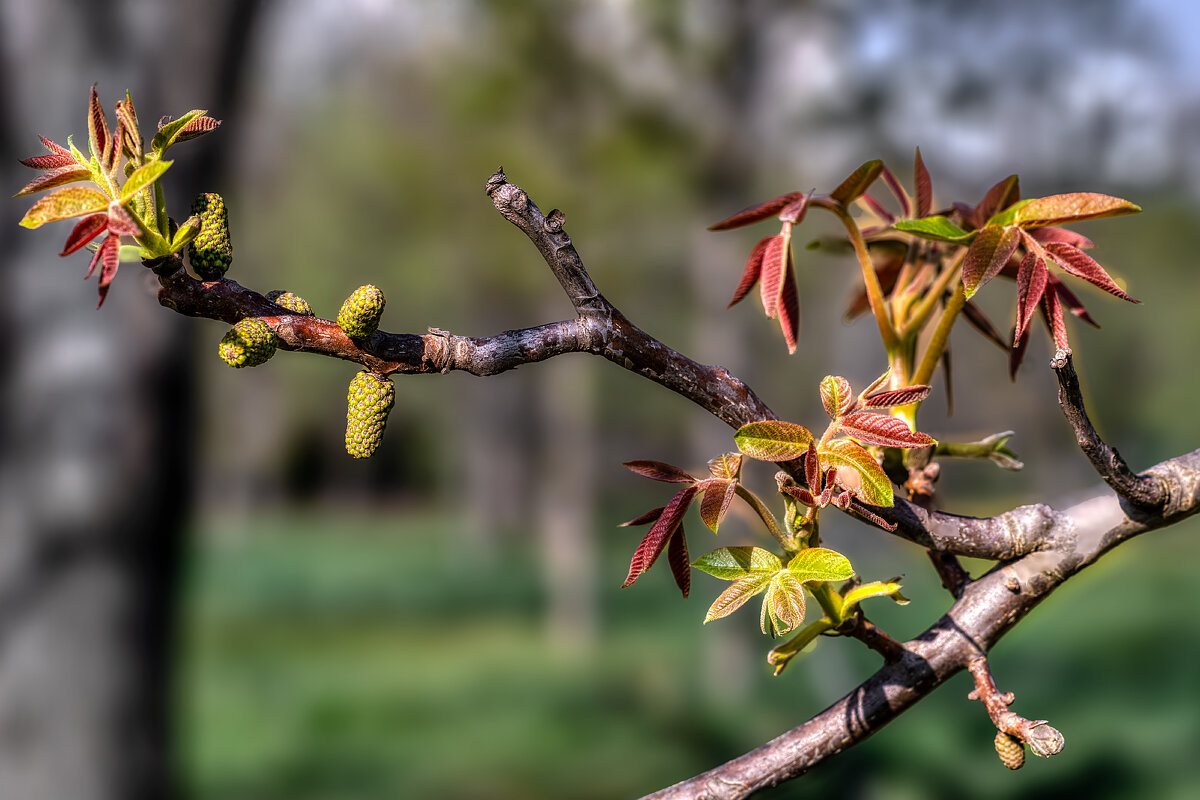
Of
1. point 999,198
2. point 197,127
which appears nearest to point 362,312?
point 197,127

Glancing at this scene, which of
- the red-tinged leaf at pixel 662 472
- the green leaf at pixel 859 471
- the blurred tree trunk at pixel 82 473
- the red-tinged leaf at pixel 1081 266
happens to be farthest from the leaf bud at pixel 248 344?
the blurred tree trunk at pixel 82 473

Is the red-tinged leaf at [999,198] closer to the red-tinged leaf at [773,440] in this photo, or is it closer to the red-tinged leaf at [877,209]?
the red-tinged leaf at [877,209]

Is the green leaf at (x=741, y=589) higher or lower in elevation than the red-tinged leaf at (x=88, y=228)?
lower

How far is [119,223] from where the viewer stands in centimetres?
57

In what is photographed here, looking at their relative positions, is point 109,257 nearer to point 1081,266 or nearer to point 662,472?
point 662,472

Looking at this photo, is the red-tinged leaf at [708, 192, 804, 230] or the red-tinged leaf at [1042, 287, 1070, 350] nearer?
the red-tinged leaf at [1042, 287, 1070, 350]

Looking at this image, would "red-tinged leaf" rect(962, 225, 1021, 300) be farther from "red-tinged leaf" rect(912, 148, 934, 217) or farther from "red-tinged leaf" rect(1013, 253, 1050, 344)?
"red-tinged leaf" rect(912, 148, 934, 217)

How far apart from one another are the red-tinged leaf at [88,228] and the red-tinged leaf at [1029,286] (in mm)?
668

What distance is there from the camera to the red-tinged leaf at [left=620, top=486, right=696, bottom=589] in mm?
708

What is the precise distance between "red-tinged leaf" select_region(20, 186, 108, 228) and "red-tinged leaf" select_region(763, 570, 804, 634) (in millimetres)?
509

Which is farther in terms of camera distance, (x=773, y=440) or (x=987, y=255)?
(x=987, y=255)

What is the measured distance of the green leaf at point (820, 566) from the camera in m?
0.65

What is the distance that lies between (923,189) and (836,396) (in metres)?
0.39

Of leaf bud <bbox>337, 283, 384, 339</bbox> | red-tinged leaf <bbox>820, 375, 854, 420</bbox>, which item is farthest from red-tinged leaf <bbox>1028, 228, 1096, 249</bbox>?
leaf bud <bbox>337, 283, 384, 339</bbox>
